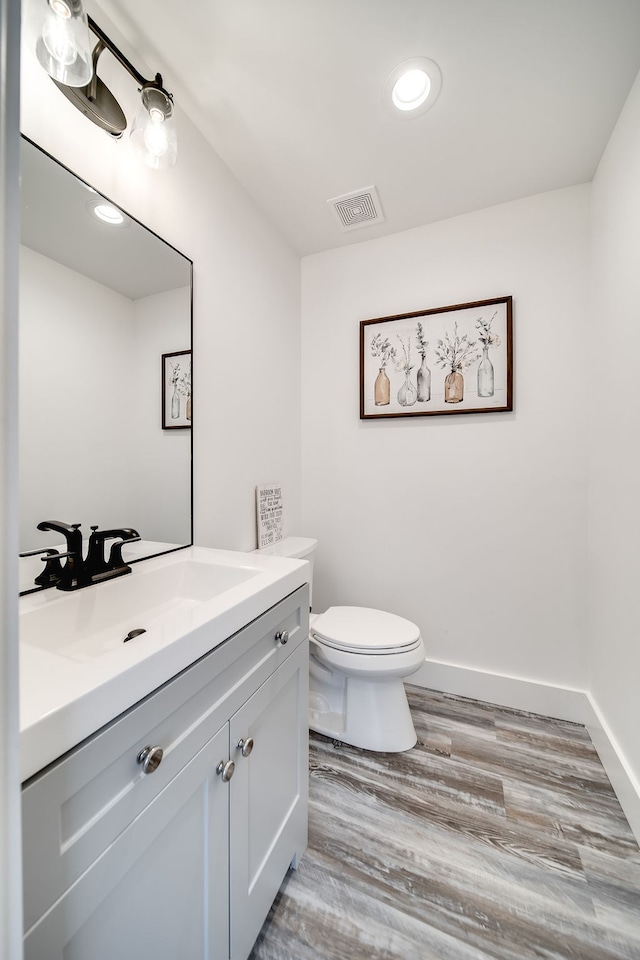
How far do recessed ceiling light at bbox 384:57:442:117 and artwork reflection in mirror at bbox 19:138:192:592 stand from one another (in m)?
0.90

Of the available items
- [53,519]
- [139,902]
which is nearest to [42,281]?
[53,519]

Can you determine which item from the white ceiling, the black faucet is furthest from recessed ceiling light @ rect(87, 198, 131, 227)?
the black faucet

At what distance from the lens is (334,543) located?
7.09 ft

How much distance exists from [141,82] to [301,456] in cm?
160

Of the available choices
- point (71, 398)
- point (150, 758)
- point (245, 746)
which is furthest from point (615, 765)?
point (71, 398)

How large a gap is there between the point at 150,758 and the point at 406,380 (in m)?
1.85

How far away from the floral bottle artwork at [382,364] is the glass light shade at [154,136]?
1.21 metres

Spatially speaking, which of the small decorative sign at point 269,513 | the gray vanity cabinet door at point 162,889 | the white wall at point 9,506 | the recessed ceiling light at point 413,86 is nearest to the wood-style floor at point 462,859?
the gray vanity cabinet door at point 162,889

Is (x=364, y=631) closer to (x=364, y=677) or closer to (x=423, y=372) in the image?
(x=364, y=677)

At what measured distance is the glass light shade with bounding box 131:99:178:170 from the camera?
1057 mm

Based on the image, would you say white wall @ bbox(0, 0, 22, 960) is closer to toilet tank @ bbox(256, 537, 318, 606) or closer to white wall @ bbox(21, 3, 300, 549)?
white wall @ bbox(21, 3, 300, 549)

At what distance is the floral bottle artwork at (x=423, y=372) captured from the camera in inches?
75.5

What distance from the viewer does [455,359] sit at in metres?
1.86

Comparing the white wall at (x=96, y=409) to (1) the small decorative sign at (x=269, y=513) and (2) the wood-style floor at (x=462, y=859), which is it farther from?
(2) the wood-style floor at (x=462, y=859)
